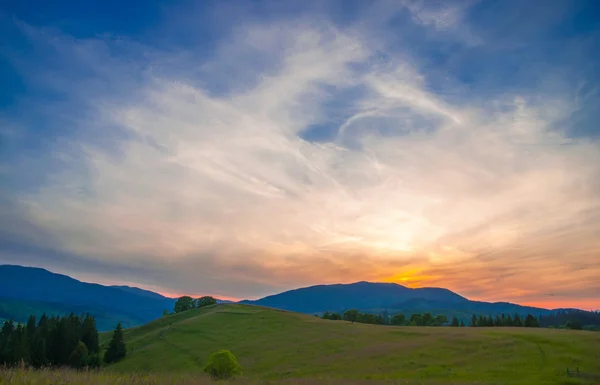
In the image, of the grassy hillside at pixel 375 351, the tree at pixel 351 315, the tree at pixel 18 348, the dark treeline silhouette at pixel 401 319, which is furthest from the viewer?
the tree at pixel 351 315

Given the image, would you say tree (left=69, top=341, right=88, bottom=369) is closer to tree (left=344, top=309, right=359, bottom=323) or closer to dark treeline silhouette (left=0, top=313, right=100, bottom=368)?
dark treeline silhouette (left=0, top=313, right=100, bottom=368)

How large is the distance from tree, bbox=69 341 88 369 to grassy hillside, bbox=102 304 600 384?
982 cm

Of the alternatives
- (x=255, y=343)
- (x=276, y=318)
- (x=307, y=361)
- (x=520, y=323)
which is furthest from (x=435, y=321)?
(x=307, y=361)

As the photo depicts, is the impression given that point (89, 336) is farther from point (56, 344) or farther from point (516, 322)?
point (516, 322)

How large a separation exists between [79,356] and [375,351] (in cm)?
7423

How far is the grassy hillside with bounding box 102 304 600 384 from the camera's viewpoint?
4616 centimetres

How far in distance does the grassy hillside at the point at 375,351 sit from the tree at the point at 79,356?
9.82 m

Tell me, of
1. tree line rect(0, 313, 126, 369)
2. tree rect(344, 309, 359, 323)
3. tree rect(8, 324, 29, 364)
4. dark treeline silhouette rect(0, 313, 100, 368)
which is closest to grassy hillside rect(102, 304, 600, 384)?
tree line rect(0, 313, 126, 369)

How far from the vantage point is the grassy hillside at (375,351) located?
151 feet

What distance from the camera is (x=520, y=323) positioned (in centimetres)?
11719

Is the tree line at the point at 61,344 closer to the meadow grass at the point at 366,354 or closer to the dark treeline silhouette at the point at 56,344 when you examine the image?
the dark treeline silhouette at the point at 56,344

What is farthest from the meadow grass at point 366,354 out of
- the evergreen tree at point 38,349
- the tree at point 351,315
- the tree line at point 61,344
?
the tree at point 351,315

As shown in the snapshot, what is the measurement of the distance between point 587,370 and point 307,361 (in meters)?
40.0

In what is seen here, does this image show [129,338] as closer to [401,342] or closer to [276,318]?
[276,318]
